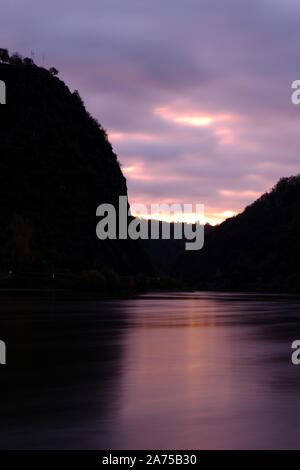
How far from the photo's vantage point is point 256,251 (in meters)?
148

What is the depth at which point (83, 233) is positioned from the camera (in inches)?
3831

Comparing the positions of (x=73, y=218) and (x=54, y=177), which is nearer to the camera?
(x=73, y=218)

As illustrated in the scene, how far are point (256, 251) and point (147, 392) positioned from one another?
138627 mm

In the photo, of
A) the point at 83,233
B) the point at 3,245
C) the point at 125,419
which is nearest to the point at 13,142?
the point at 83,233

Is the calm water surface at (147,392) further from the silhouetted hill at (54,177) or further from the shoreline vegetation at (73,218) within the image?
the silhouetted hill at (54,177)

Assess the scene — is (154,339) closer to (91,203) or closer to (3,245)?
(3,245)

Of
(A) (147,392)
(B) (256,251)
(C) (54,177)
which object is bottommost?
(A) (147,392)

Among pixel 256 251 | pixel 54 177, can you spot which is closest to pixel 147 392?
pixel 54 177

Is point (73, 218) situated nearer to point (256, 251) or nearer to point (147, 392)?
point (256, 251)

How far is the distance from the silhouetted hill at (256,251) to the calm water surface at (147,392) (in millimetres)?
102106

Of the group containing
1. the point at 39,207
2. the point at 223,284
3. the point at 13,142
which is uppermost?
the point at 13,142

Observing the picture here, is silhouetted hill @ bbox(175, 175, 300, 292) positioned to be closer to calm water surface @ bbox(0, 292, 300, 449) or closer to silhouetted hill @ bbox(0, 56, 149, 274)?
silhouetted hill @ bbox(0, 56, 149, 274)

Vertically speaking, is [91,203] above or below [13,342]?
above
